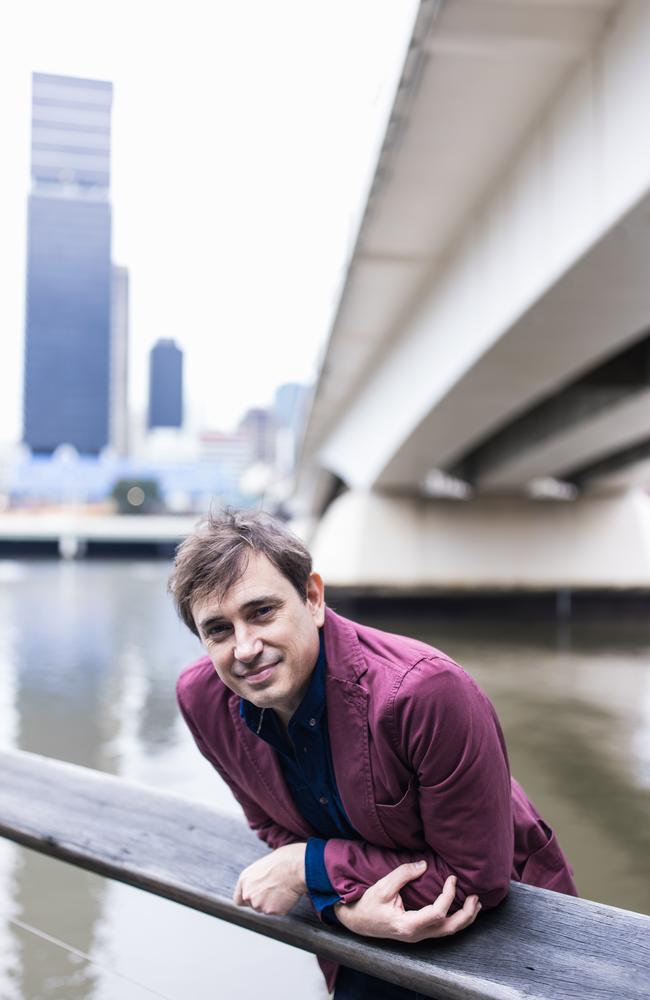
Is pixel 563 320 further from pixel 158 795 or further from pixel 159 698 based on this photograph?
pixel 158 795

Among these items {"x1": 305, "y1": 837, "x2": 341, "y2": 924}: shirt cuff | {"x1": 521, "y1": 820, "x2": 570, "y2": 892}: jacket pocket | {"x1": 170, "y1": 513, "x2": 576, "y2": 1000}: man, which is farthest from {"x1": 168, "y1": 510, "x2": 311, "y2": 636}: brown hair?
{"x1": 521, "y1": 820, "x2": 570, "y2": 892}: jacket pocket

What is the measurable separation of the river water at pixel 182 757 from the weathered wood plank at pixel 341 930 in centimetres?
17

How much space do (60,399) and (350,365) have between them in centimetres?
6113

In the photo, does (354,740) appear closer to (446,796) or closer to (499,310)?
(446,796)

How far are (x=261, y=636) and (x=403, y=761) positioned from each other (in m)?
0.32

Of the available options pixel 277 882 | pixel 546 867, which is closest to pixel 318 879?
pixel 277 882

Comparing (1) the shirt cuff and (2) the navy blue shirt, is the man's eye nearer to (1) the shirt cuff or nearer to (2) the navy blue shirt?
(2) the navy blue shirt

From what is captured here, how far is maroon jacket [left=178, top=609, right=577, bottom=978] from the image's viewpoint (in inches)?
58.5

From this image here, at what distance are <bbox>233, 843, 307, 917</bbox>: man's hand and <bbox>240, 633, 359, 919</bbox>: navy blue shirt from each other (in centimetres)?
3

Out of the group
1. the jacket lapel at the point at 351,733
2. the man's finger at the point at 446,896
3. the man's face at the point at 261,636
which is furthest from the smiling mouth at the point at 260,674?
the man's finger at the point at 446,896

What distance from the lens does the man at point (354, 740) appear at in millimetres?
1505

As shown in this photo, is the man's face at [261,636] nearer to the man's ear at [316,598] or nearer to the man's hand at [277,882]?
the man's ear at [316,598]

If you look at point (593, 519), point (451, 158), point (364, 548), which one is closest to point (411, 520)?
point (364, 548)

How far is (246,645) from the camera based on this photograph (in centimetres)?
158
